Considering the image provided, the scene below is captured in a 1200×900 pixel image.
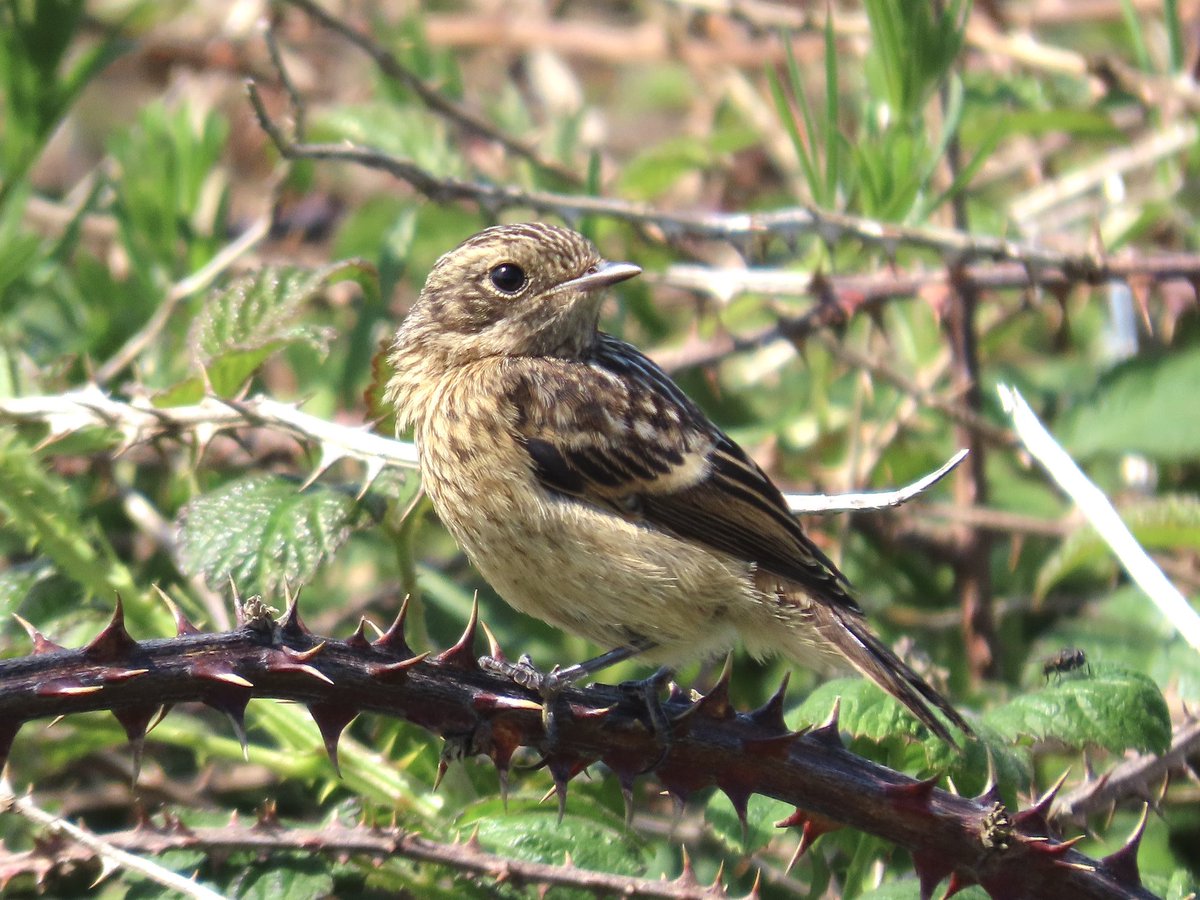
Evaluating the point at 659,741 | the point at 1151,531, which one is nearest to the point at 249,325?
the point at 659,741

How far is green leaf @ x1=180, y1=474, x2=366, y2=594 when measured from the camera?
402cm

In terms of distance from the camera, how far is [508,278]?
16.1 feet

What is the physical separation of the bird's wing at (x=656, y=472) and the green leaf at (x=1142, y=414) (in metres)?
1.82

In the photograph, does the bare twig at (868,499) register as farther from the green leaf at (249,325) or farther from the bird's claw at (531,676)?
the green leaf at (249,325)

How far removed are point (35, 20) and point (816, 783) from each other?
429 centimetres

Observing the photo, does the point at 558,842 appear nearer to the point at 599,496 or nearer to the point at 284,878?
the point at 284,878

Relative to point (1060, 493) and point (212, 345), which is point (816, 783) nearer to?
point (212, 345)

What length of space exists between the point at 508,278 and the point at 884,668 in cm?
183

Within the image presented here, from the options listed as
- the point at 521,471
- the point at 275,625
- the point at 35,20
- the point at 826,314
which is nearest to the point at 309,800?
the point at 521,471

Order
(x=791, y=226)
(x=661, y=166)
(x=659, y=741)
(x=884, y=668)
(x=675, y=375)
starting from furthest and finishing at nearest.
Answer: (x=661, y=166) < (x=675, y=375) < (x=791, y=226) < (x=884, y=668) < (x=659, y=741)

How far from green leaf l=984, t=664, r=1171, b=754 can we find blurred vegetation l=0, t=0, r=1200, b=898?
1 centimetres

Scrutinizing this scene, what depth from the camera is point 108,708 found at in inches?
114

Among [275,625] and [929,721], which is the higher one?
[275,625]

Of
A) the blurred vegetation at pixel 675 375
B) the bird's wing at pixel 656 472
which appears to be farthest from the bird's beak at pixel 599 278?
the blurred vegetation at pixel 675 375
